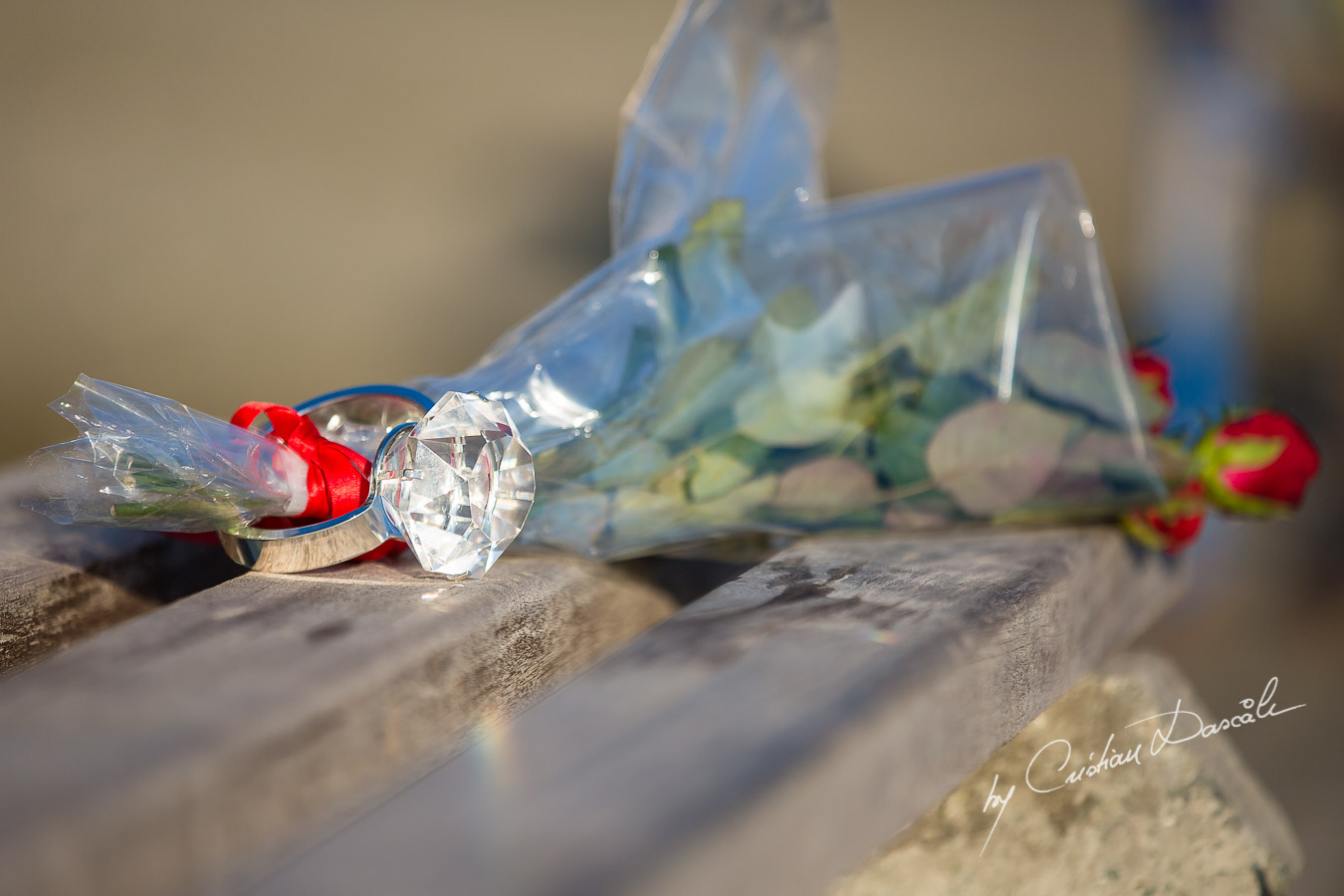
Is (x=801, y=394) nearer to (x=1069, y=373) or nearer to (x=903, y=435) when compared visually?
(x=903, y=435)

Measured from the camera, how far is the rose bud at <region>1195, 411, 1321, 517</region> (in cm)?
79

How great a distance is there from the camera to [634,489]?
72cm

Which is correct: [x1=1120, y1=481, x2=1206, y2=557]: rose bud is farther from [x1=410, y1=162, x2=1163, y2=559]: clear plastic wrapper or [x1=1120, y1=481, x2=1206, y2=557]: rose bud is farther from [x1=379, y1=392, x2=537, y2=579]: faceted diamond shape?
[x1=379, y1=392, x2=537, y2=579]: faceted diamond shape

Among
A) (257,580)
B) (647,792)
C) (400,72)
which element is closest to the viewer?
(647,792)

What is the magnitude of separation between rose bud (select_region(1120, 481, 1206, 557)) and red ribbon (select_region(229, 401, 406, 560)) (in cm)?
56

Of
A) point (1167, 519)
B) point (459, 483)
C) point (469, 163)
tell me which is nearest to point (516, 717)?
point (459, 483)

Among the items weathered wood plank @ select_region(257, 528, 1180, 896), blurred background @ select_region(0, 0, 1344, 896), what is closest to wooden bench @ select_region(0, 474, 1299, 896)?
weathered wood plank @ select_region(257, 528, 1180, 896)

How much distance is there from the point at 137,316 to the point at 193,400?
258 millimetres

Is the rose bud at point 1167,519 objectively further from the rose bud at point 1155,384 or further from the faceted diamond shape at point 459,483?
the faceted diamond shape at point 459,483

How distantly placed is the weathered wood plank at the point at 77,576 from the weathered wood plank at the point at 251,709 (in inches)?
4.8

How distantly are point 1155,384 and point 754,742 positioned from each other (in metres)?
0.51

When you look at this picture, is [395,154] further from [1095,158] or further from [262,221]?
[1095,158]

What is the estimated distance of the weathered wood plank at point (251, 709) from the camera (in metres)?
0.45

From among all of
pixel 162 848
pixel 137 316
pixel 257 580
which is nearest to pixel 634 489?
pixel 257 580
